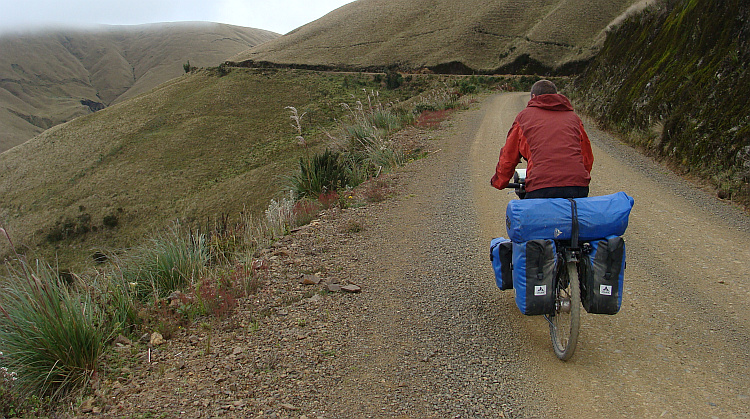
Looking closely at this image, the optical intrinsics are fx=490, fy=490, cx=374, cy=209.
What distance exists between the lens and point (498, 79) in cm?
4844

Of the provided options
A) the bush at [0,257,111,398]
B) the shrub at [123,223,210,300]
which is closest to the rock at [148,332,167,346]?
the bush at [0,257,111,398]

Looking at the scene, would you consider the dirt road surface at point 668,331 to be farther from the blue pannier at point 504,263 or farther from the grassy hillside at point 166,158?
the grassy hillside at point 166,158

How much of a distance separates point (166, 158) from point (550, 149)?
1684 inches

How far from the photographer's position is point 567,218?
3.29 m

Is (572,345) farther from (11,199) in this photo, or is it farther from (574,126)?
(11,199)

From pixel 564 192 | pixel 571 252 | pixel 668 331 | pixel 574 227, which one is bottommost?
pixel 668 331

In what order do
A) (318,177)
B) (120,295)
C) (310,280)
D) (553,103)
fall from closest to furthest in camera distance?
(553,103) < (120,295) < (310,280) < (318,177)

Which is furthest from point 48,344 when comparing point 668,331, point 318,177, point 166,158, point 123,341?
point 166,158

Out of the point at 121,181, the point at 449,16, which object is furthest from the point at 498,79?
the point at 121,181

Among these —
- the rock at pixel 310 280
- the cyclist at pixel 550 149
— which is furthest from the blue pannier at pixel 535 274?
the rock at pixel 310 280

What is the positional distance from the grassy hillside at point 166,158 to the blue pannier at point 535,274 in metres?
20.8

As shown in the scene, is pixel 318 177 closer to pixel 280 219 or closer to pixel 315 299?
pixel 280 219

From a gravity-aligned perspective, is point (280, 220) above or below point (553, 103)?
below

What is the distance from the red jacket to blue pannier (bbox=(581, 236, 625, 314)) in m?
0.53
